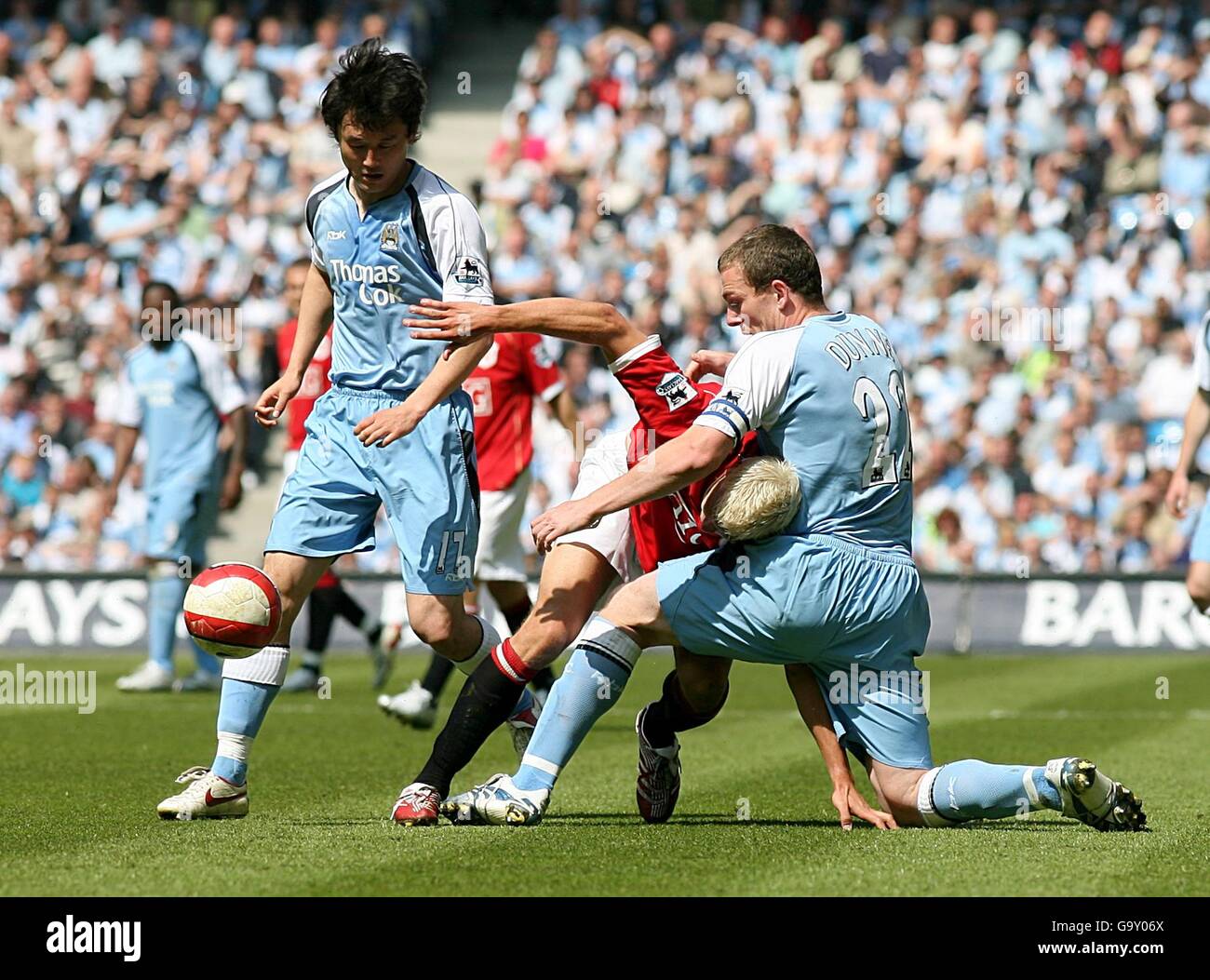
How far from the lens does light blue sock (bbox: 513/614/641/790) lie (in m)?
6.15

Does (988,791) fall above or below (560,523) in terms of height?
below

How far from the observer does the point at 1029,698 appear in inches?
479

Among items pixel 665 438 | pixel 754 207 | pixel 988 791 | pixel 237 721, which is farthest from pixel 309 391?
pixel 754 207

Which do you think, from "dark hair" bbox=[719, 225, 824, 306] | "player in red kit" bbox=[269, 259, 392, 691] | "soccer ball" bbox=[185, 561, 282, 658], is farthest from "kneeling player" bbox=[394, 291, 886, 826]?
"player in red kit" bbox=[269, 259, 392, 691]

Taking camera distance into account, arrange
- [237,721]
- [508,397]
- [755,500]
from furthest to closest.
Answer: [508,397] → [237,721] → [755,500]

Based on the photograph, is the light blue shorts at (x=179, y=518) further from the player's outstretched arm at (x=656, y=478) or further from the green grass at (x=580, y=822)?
the player's outstretched arm at (x=656, y=478)

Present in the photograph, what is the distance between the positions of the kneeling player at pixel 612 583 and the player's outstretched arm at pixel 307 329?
1.88ft

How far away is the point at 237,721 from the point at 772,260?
242cm

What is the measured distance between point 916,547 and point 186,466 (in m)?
7.56

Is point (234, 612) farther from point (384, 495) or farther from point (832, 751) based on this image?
point (832, 751)

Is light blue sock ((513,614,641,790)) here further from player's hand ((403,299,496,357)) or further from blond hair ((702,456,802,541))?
player's hand ((403,299,496,357))

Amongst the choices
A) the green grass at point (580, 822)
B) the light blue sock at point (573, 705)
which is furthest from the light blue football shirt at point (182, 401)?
the light blue sock at point (573, 705)

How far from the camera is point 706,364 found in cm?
662
